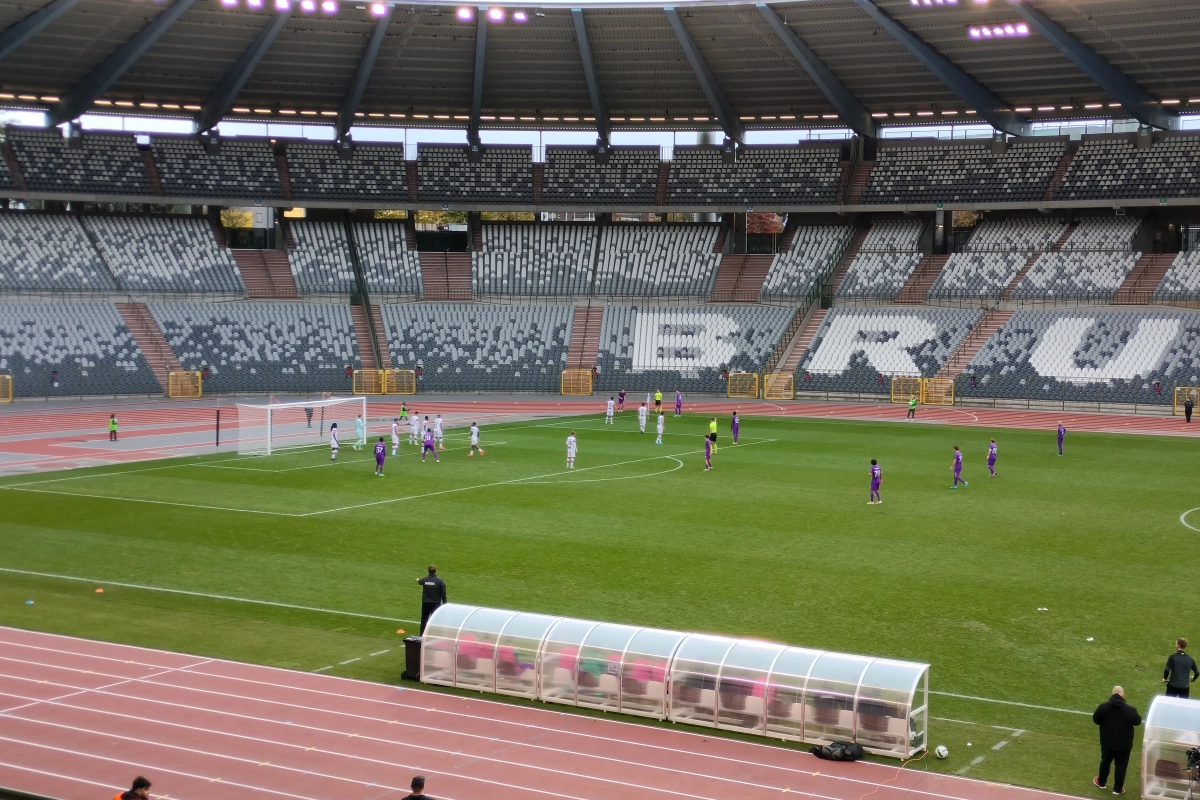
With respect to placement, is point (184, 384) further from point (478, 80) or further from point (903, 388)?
point (903, 388)

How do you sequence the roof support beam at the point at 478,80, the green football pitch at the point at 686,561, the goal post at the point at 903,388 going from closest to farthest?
the green football pitch at the point at 686,561, the roof support beam at the point at 478,80, the goal post at the point at 903,388

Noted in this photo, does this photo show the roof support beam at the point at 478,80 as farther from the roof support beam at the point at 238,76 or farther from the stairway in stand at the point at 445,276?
the roof support beam at the point at 238,76

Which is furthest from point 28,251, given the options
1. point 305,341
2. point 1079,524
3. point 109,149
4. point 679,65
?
point 1079,524

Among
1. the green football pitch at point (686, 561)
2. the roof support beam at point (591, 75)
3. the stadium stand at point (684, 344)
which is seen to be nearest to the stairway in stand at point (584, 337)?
the stadium stand at point (684, 344)

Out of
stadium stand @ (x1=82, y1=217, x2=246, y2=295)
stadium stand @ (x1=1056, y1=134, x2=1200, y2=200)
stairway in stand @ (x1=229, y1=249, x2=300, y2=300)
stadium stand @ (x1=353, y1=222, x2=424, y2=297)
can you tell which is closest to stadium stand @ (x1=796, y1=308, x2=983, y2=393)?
stadium stand @ (x1=1056, y1=134, x2=1200, y2=200)

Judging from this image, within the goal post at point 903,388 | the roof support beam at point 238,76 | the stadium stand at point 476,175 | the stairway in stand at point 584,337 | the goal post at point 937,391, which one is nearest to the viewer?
the roof support beam at point 238,76

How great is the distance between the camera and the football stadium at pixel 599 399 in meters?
14.5

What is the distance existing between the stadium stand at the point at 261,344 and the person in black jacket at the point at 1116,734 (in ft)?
177

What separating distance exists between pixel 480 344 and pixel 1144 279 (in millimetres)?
34124

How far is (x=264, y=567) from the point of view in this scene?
22.9 m

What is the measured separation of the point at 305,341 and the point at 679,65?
961 inches

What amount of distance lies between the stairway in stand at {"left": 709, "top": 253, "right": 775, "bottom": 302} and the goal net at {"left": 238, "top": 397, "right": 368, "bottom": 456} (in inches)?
941

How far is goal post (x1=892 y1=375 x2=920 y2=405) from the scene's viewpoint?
60.3 m

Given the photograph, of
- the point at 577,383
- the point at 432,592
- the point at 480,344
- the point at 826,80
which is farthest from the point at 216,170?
the point at 432,592
